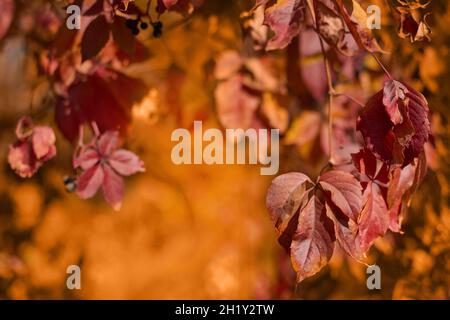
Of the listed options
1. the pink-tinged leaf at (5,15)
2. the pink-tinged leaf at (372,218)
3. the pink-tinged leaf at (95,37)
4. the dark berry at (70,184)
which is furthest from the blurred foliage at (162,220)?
the pink-tinged leaf at (372,218)

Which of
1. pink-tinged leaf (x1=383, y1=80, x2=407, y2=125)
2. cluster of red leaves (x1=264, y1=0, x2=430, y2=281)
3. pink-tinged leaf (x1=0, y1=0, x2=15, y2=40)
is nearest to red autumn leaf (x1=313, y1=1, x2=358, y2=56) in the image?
cluster of red leaves (x1=264, y1=0, x2=430, y2=281)

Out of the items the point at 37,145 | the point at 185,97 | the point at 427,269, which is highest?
the point at 185,97

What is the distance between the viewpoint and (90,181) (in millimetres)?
1184

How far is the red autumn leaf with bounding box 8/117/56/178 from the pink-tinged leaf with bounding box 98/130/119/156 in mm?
83

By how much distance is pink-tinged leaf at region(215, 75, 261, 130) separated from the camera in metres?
1.45

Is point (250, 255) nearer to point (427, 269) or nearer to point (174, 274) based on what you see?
point (174, 274)

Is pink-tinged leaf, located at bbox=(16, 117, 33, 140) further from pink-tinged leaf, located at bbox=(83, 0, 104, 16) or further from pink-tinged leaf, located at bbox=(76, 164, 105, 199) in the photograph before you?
pink-tinged leaf, located at bbox=(83, 0, 104, 16)

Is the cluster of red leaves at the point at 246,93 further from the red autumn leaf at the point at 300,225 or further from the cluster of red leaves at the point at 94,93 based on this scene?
the red autumn leaf at the point at 300,225

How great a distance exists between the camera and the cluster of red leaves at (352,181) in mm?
883

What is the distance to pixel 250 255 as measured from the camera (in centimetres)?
253
